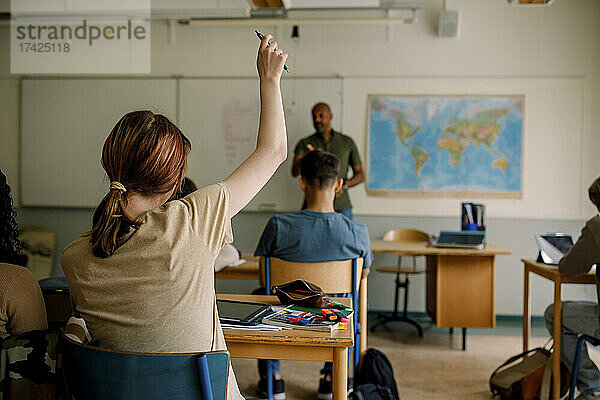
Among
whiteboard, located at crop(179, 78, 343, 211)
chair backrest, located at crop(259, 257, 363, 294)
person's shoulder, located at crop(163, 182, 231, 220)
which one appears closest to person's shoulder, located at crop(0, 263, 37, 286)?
person's shoulder, located at crop(163, 182, 231, 220)

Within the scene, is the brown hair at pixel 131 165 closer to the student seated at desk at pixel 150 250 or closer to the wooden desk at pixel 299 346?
the student seated at desk at pixel 150 250

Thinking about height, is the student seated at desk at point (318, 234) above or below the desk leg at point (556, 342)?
above

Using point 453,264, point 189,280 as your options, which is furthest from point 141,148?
point 453,264

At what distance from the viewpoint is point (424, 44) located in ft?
18.3

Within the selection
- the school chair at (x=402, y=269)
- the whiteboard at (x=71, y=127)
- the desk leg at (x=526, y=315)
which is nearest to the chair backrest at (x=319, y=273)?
the desk leg at (x=526, y=315)

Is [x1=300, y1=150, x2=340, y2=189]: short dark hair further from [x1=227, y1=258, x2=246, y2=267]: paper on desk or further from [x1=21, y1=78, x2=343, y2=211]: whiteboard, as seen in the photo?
[x1=21, y1=78, x2=343, y2=211]: whiteboard

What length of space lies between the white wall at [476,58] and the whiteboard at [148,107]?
0.18m

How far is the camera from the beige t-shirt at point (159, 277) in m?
1.32

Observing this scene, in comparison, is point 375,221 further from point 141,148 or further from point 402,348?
point 141,148

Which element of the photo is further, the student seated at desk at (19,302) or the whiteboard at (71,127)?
the whiteboard at (71,127)

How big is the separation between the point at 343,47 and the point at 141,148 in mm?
4512

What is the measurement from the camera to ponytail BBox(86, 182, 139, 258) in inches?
52.2

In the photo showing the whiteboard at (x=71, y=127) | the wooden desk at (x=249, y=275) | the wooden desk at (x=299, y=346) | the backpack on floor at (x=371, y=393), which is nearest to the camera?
the wooden desk at (x=299, y=346)

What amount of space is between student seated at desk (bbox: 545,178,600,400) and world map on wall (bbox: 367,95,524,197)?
2.41m
